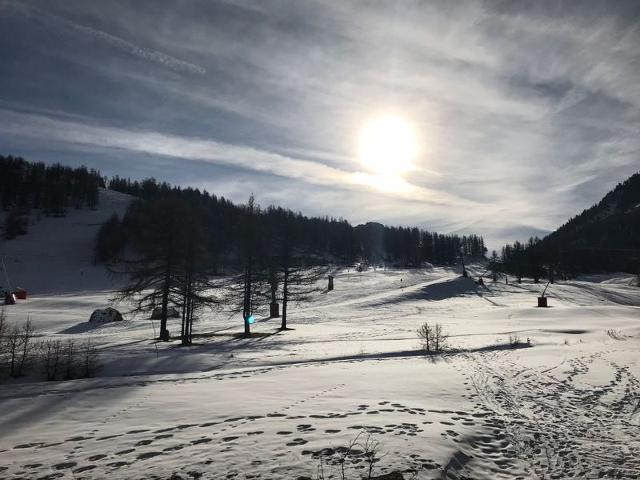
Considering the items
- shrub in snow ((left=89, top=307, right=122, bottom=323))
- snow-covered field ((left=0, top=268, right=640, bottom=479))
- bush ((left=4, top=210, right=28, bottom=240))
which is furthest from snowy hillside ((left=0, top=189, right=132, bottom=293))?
snow-covered field ((left=0, top=268, right=640, bottom=479))

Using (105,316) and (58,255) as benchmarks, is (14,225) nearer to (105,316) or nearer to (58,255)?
(58,255)

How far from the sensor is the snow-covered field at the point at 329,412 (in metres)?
6.75

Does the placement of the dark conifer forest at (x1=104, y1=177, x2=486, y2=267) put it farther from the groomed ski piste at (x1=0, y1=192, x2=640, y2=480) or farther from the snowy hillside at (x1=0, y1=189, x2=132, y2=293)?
the groomed ski piste at (x1=0, y1=192, x2=640, y2=480)

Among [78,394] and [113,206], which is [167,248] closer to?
[78,394]

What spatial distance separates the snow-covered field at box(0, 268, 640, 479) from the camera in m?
6.75

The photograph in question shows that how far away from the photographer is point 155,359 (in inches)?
729

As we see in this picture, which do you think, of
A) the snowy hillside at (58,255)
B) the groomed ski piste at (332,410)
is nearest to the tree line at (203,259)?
the groomed ski piste at (332,410)

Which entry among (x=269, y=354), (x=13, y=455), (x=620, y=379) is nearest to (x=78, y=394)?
(x=13, y=455)

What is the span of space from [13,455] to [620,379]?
1823 cm

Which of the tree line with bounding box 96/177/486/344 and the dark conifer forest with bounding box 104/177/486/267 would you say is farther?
the dark conifer forest with bounding box 104/177/486/267

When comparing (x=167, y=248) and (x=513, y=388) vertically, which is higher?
(x=167, y=248)

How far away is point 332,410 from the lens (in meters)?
9.59

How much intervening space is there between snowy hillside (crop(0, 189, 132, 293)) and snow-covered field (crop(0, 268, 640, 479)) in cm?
5779

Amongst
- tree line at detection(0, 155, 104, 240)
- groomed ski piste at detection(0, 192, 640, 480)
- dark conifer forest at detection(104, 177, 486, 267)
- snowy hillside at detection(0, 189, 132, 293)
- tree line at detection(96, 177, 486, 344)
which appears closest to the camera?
groomed ski piste at detection(0, 192, 640, 480)
